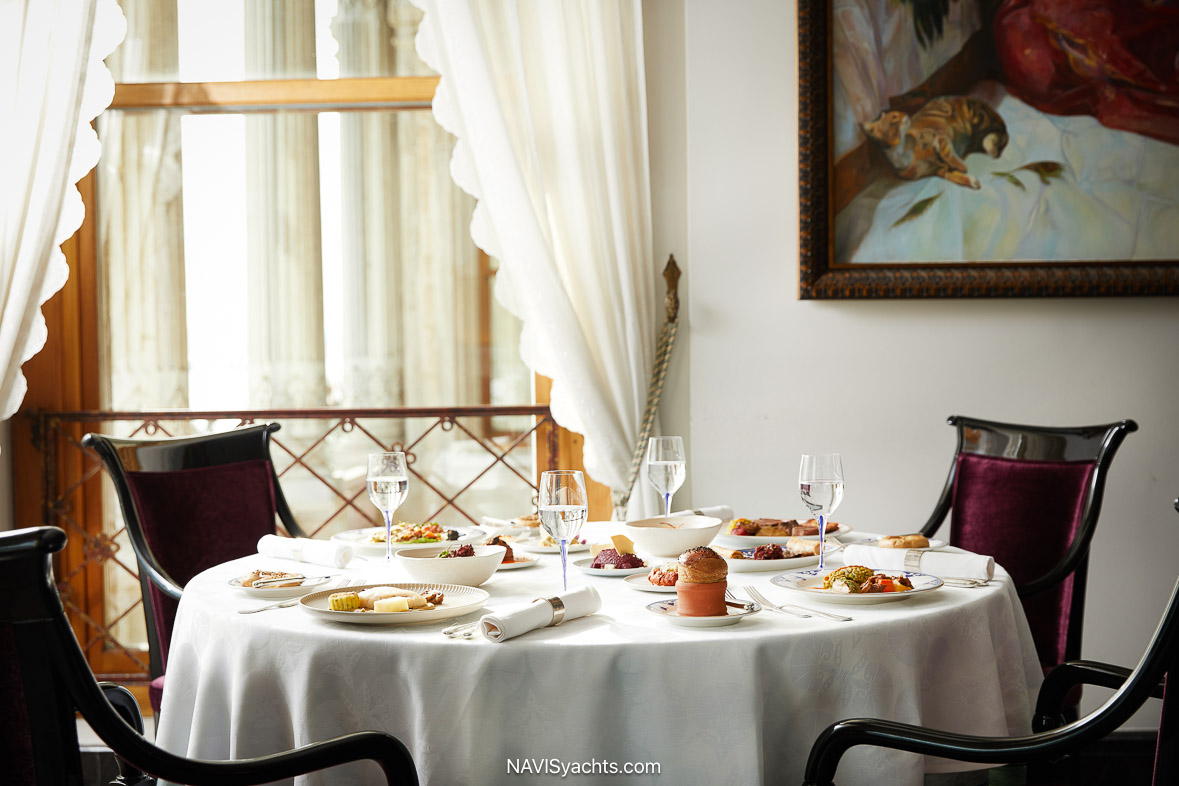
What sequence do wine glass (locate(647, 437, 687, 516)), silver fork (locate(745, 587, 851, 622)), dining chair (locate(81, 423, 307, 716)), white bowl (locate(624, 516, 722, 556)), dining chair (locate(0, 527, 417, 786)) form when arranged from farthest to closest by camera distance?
dining chair (locate(81, 423, 307, 716)) < wine glass (locate(647, 437, 687, 516)) < white bowl (locate(624, 516, 722, 556)) < silver fork (locate(745, 587, 851, 622)) < dining chair (locate(0, 527, 417, 786))

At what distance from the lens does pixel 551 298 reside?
122 inches

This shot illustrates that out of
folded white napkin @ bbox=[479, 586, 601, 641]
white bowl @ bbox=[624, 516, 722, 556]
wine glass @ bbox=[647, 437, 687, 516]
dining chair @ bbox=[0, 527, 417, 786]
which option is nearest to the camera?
dining chair @ bbox=[0, 527, 417, 786]

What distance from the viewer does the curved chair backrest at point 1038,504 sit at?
2291 mm

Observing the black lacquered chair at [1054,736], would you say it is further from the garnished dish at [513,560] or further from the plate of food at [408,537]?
the plate of food at [408,537]

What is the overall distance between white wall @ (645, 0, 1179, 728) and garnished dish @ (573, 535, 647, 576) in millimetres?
1443

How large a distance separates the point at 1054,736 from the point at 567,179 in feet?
7.74

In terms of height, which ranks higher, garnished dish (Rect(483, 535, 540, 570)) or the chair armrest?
garnished dish (Rect(483, 535, 540, 570))

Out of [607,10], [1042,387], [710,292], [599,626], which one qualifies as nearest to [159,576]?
[599,626]

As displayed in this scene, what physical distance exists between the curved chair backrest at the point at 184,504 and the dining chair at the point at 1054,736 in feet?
4.58

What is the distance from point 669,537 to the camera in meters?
1.79

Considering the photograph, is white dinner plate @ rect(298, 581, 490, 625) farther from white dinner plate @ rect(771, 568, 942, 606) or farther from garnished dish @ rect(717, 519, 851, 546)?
garnished dish @ rect(717, 519, 851, 546)

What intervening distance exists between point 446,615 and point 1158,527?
2.73m

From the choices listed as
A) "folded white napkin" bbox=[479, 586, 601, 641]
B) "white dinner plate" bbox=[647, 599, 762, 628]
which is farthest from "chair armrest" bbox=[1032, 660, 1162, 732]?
"folded white napkin" bbox=[479, 586, 601, 641]

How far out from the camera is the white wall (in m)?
3.15
